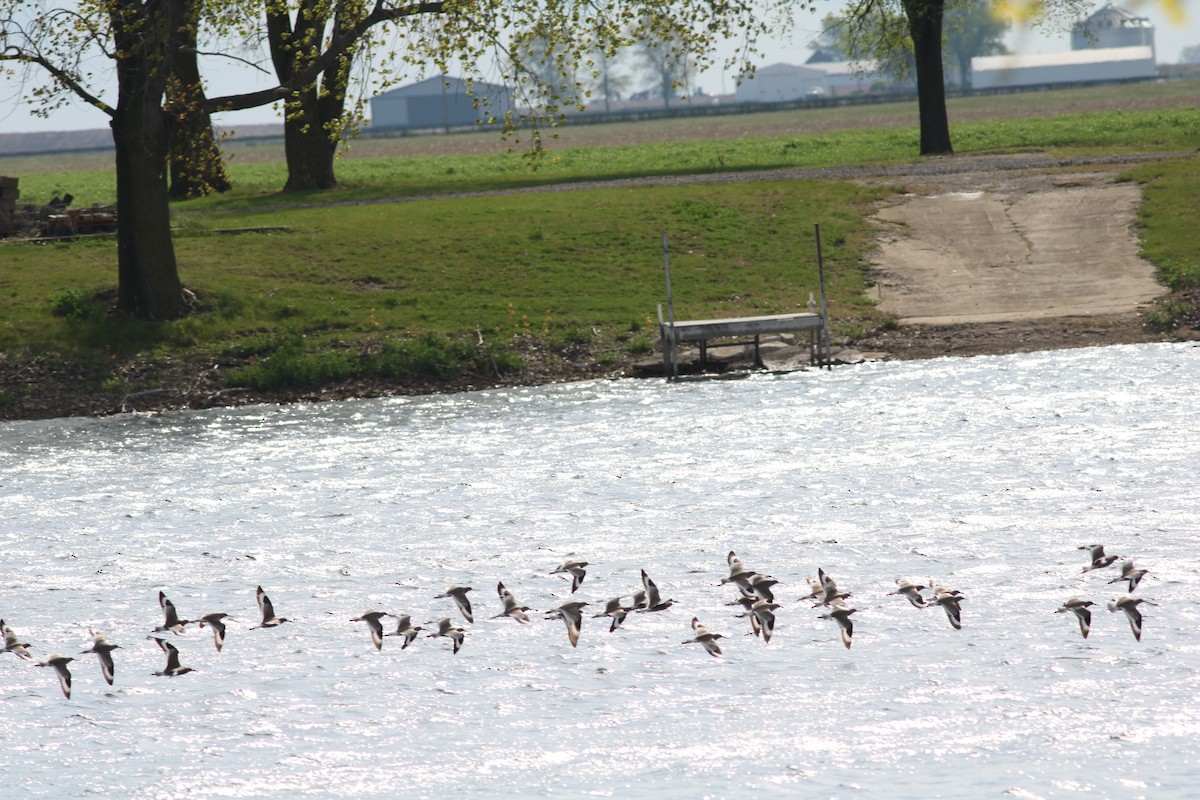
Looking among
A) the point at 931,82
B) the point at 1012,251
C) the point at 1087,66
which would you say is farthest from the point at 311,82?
the point at 1087,66

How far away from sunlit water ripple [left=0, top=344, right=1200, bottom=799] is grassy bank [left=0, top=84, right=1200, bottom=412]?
4.71m

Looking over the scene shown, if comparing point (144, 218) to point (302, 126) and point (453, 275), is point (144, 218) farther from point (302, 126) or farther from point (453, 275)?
point (302, 126)

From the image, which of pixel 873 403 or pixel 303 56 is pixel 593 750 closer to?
pixel 873 403

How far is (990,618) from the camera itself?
13352mm

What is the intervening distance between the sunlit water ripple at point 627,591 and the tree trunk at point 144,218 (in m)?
6.14

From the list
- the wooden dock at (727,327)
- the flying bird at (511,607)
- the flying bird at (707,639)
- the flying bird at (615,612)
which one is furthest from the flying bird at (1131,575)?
the wooden dock at (727,327)

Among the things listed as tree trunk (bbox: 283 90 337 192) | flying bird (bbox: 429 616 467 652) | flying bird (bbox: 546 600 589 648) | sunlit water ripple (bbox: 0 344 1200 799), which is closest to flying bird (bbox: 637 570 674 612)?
sunlit water ripple (bbox: 0 344 1200 799)

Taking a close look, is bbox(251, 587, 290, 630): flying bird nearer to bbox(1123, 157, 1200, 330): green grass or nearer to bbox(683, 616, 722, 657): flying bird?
bbox(683, 616, 722, 657): flying bird

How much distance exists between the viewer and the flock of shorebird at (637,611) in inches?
498

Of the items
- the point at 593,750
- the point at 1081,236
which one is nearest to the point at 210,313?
the point at 1081,236

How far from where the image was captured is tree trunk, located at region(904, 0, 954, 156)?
48906mm

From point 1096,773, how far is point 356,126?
2289 cm

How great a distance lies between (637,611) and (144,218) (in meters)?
20.1

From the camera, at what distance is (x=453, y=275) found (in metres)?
34.5
